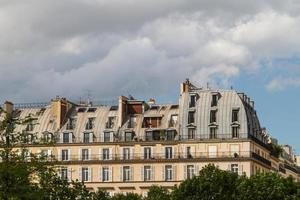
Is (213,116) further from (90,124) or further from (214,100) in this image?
(90,124)

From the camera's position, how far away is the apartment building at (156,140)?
123375mm

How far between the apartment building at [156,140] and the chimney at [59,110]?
15 cm

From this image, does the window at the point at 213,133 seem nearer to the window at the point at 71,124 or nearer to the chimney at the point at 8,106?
the window at the point at 71,124

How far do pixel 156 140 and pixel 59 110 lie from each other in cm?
1713

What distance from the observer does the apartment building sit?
405 ft

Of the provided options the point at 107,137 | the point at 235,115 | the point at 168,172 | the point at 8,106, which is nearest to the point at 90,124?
the point at 107,137

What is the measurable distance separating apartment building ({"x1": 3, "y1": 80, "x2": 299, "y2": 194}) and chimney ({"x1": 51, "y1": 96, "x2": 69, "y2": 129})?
15 cm

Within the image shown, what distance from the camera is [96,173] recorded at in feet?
415

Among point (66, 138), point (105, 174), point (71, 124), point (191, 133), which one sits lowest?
point (105, 174)

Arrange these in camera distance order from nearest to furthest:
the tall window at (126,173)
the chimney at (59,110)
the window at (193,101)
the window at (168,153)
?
the window at (168,153) → the tall window at (126,173) → the window at (193,101) → the chimney at (59,110)

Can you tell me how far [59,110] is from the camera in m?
133

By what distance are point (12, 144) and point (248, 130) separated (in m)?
75.8

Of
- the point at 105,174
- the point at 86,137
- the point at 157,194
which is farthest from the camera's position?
the point at 86,137

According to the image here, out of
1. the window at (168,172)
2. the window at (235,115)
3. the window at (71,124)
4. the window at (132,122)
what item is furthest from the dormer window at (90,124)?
the window at (235,115)
